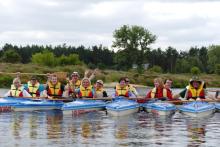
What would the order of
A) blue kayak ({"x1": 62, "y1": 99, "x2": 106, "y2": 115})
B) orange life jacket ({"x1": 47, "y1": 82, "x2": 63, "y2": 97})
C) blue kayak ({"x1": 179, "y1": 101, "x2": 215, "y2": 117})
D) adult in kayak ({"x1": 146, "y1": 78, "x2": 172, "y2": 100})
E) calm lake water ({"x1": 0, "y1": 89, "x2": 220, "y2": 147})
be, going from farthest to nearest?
orange life jacket ({"x1": 47, "y1": 82, "x2": 63, "y2": 97}) → adult in kayak ({"x1": 146, "y1": 78, "x2": 172, "y2": 100}) → blue kayak ({"x1": 62, "y1": 99, "x2": 106, "y2": 115}) → blue kayak ({"x1": 179, "y1": 101, "x2": 215, "y2": 117}) → calm lake water ({"x1": 0, "y1": 89, "x2": 220, "y2": 147})

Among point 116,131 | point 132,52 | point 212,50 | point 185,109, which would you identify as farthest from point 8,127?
point 212,50

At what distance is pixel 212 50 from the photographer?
101562 millimetres

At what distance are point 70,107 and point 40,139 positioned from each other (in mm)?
6310

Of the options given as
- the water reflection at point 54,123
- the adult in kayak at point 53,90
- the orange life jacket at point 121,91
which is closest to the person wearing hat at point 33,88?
the adult in kayak at point 53,90

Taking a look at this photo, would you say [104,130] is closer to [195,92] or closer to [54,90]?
[195,92]

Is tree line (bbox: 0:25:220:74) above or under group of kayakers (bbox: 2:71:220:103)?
above

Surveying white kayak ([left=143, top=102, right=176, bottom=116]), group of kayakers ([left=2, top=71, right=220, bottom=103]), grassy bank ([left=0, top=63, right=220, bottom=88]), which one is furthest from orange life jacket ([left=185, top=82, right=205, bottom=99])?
grassy bank ([left=0, top=63, right=220, bottom=88])

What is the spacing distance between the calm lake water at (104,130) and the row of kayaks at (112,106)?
282mm

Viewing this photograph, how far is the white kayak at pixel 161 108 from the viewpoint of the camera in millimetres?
19916

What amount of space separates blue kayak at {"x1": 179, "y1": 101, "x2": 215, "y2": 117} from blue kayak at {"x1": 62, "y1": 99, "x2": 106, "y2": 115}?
10.7ft

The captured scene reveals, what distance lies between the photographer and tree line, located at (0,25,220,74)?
76.8 metres

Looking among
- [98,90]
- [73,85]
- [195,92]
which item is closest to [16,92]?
[73,85]

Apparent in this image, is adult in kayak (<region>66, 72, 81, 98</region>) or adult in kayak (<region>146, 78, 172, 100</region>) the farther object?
adult in kayak (<region>66, 72, 81, 98</region>)

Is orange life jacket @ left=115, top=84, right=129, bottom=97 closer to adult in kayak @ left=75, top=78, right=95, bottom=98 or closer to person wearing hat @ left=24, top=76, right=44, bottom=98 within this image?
adult in kayak @ left=75, top=78, right=95, bottom=98
